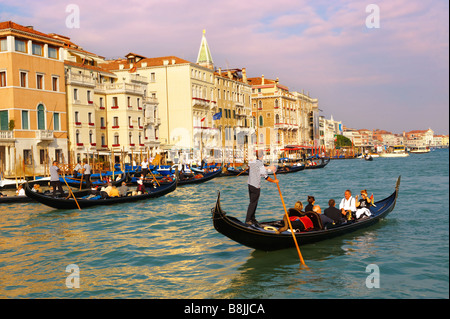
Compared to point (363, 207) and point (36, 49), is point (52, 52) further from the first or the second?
point (363, 207)

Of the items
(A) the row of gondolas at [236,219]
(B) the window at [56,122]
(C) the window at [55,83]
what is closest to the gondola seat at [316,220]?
(A) the row of gondolas at [236,219]

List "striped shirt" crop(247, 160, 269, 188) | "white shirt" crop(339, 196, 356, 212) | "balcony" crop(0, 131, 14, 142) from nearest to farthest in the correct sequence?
"striped shirt" crop(247, 160, 269, 188)
"white shirt" crop(339, 196, 356, 212)
"balcony" crop(0, 131, 14, 142)

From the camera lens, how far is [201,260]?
6.91 meters

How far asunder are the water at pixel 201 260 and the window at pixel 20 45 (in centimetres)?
1280

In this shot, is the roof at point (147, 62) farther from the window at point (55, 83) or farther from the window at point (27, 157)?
the window at point (27, 157)

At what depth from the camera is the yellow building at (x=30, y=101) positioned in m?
20.8

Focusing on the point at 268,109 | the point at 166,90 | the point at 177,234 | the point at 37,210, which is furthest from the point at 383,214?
the point at 268,109

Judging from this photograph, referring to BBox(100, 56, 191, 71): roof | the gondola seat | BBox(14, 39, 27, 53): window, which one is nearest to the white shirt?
the gondola seat

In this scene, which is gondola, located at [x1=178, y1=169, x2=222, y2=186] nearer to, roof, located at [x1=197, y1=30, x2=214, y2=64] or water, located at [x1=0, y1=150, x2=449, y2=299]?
water, located at [x1=0, y1=150, x2=449, y2=299]

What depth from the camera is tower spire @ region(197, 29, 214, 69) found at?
3966 cm

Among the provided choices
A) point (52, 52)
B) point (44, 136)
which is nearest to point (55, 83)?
point (52, 52)

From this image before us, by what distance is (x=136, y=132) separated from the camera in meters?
29.2

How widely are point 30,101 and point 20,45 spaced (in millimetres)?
2510
